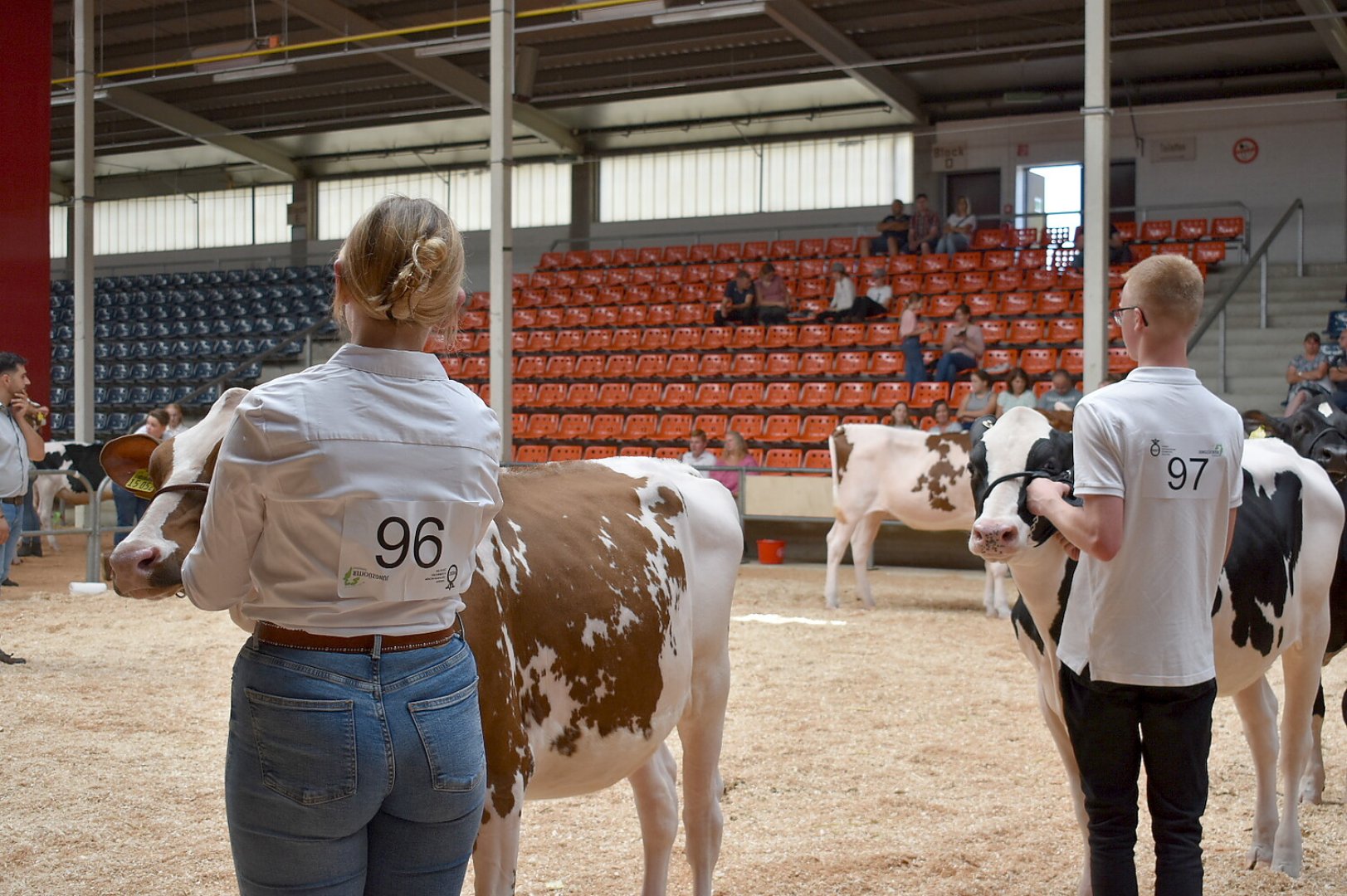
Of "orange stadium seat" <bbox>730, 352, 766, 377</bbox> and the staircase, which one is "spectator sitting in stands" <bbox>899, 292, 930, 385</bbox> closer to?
"orange stadium seat" <bbox>730, 352, 766, 377</bbox>

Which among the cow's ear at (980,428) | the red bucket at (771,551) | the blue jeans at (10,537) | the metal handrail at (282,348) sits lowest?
the red bucket at (771,551)

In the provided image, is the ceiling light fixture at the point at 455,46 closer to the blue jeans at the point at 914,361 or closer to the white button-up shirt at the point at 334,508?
the blue jeans at the point at 914,361

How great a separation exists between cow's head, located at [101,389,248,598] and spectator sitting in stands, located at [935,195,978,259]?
18.3 metres

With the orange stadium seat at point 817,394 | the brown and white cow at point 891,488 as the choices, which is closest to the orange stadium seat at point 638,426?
the orange stadium seat at point 817,394

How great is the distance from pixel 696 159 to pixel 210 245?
1270 centimetres

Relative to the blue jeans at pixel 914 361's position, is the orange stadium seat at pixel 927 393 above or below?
below

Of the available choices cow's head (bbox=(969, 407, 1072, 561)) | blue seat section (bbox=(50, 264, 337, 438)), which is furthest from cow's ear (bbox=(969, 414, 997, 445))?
blue seat section (bbox=(50, 264, 337, 438))

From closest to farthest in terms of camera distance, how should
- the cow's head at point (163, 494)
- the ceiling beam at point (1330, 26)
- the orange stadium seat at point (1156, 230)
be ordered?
the cow's head at point (163, 494) < the ceiling beam at point (1330, 26) < the orange stadium seat at point (1156, 230)

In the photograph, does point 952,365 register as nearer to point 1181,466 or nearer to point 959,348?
point 959,348

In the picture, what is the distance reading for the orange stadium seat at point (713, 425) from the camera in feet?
Result: 54.3

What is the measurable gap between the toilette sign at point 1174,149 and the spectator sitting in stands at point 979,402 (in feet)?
35.1

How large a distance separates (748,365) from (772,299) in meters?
1.58

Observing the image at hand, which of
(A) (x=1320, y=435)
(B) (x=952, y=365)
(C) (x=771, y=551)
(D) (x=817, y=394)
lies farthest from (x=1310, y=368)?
(A) (x=1320, y=435)

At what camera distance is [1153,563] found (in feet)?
8.89
